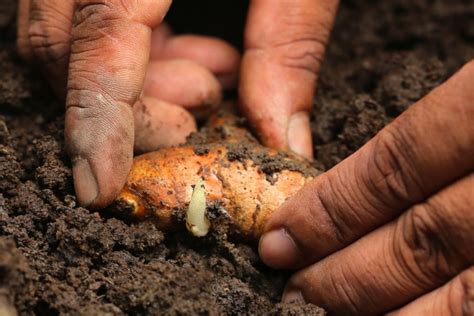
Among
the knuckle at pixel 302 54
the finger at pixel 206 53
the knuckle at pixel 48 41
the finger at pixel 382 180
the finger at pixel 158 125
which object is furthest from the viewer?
the finger at pixel 206 53

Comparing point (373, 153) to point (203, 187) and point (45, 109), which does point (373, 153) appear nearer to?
point (203, 187)

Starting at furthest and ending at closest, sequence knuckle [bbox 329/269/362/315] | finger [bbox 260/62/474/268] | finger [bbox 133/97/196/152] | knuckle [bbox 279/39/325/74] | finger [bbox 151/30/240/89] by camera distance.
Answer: finger [bbox 151/30/240/89], knuckle [bbox 279/39/325/74], finger [bbox 133/97/196/152], knuckle [bbox 329/269/362/315], finger [bbox 260/62/474/268]

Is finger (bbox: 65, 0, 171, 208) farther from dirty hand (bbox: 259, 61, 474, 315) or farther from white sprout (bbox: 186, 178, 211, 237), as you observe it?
dirty hand (bbox: 259, 61, 474, 315)

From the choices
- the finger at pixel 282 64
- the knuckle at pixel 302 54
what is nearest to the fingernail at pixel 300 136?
the finger at pixel 282 64

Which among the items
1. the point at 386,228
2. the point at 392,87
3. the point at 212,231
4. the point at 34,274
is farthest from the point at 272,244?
the point at 392,87

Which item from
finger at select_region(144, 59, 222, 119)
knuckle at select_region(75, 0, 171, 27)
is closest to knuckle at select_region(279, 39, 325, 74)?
finger at select_region(144, 59, 222, 119)

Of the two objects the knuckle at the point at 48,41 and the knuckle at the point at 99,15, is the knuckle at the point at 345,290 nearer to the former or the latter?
the knuckle at the point at 99,15

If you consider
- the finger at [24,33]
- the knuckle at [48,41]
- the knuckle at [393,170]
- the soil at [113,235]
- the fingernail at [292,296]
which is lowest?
the fingernail at [292,296]
